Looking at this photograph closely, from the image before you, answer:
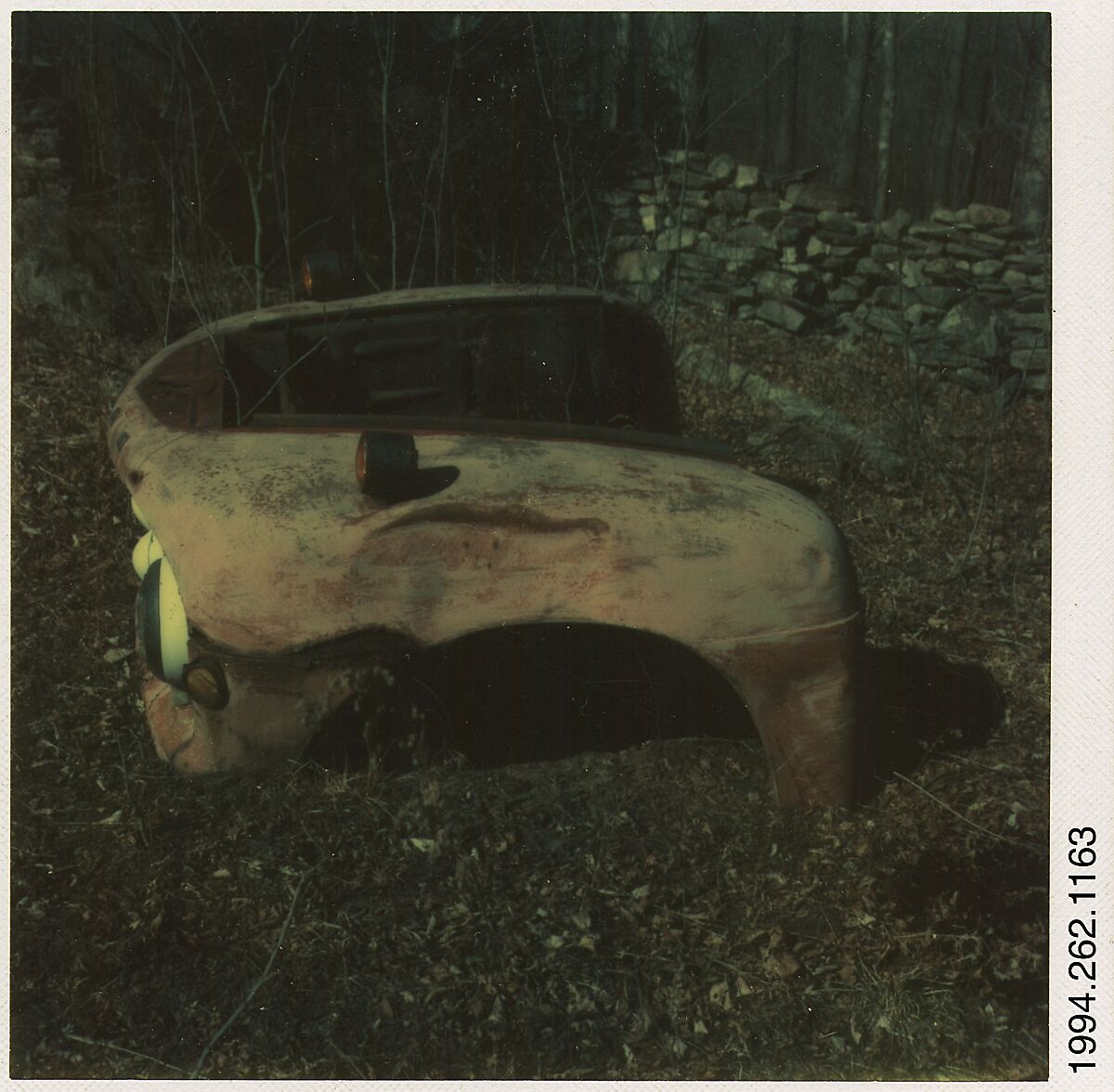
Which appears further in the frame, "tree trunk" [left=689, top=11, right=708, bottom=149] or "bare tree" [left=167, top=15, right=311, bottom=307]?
"tree trunk" [left=689, top=11, right=708, bottom=149]

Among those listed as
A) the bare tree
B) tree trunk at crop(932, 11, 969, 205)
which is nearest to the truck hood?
the bare tree

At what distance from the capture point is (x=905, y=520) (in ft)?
15.9

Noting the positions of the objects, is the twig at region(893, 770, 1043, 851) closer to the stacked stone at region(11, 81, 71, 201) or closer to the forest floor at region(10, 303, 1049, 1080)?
the forest floor at region(10, 303, 1049, 1080)

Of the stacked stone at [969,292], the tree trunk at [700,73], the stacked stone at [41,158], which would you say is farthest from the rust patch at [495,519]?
the stacked stone at [969,292]

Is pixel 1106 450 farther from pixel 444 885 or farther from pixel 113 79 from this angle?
pixel 113 79

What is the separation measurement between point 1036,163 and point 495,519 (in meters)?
4.53

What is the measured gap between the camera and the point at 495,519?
2.50 m

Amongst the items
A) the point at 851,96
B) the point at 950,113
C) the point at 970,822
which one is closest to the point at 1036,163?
the point at 950,113

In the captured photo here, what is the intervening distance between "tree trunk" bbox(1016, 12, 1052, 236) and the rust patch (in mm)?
2593

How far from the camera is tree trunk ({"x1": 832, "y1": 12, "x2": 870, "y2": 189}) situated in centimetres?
425

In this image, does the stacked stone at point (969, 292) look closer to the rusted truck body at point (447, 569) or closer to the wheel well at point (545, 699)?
the wheel well at point (545, 699)

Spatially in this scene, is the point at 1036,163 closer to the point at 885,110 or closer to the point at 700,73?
the point at 885,110

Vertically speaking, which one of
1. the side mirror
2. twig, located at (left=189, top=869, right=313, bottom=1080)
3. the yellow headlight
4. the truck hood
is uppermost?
the side mirror

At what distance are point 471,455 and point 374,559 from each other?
428 mm
